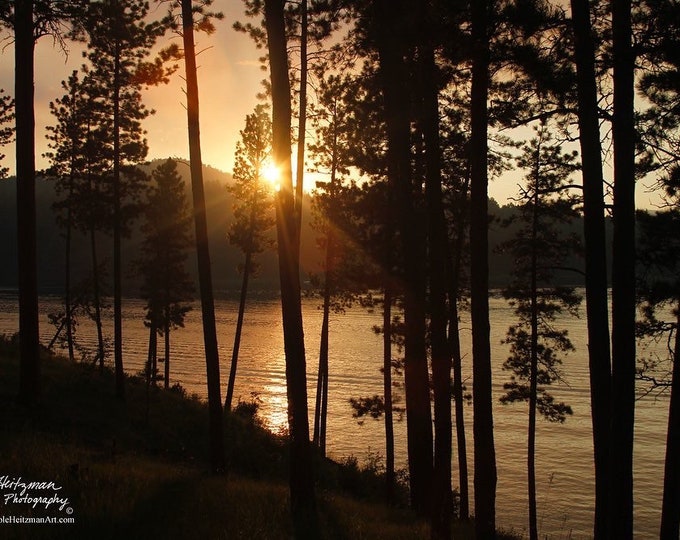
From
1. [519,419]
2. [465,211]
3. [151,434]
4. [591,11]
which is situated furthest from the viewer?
[519,419]

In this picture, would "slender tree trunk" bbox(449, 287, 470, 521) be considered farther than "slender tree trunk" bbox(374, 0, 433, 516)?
Yes

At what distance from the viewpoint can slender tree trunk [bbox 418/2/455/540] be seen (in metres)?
9.22

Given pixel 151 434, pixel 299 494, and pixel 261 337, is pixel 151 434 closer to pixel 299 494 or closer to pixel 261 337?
pixel 299 494

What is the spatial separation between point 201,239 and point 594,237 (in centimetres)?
826

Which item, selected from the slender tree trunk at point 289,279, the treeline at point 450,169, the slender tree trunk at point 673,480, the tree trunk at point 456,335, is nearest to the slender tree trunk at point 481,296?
the treeline at point 450,169

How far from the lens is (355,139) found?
18.0 meters

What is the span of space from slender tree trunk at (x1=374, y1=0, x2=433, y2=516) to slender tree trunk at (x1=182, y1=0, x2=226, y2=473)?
4392mm

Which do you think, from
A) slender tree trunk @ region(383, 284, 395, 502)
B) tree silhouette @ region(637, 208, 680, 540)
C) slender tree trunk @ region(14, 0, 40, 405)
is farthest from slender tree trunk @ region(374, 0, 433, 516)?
slender tree trunk @ region(14, 0, 40, 405)

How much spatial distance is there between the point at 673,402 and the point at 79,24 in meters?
15.5

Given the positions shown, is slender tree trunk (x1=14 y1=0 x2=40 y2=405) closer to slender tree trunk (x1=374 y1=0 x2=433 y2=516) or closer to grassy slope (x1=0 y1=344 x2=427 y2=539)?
grassy slope (x1=0 y1=344 x2=427 y2=539)

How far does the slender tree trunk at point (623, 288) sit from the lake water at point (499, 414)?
1515 centimetres

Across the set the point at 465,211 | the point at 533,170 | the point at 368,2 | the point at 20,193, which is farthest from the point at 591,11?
the point at 20,193

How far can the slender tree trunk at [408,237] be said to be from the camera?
34.1 ft

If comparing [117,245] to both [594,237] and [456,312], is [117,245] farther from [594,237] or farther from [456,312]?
[594,237]
